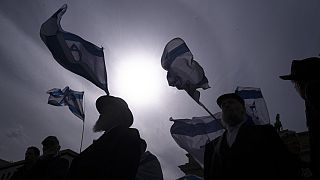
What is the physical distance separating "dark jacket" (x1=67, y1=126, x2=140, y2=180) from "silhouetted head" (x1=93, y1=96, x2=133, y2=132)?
0.48ft

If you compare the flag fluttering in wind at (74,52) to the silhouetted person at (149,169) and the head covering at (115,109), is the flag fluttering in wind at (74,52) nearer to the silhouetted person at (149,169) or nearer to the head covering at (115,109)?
the silhouetted person at (149,169)

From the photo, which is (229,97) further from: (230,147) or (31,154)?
(31,154)

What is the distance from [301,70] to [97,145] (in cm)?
213

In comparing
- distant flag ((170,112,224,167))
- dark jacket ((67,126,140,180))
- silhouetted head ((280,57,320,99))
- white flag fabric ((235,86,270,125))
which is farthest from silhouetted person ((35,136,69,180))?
white flag fabric ((235,86,270,125))

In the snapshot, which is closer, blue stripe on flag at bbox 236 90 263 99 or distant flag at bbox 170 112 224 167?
distant flag at bbox 170 112 224 167

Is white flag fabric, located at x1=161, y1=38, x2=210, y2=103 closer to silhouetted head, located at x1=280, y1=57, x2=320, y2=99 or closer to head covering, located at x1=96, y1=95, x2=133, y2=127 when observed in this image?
head covering, located at x1=96, y1=95, x2=133, y2=127

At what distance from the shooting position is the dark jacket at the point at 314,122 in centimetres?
237

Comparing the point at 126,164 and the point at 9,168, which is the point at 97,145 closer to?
the point at 126,164

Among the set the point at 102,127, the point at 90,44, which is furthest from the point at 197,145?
the point at 102,127

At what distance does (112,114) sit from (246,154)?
157 centimetres

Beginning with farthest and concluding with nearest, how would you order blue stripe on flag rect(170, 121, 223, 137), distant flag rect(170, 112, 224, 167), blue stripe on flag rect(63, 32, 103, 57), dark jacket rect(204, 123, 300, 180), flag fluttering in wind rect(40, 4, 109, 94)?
1. blue stripe on flag rect(170, 121, 223, 137)
2. distant flag rect(170, 112, 224, 167)
3. blue stripe on flag rect(63, 32, 103, 57)
4. flag fluttering in wind rect(40, 4, 109, 94)
5. dark jacket rect(204, 123, 300, 180)

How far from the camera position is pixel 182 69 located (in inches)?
320

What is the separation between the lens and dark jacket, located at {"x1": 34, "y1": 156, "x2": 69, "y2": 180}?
4680mm

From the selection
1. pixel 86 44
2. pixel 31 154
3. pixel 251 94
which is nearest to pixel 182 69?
pixel 251 94
